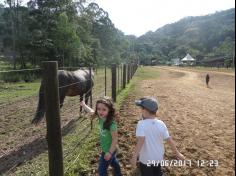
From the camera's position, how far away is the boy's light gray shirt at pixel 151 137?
132 inches

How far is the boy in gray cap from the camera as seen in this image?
333 cm

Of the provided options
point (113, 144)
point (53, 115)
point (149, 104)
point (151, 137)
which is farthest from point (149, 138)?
point (53, 115)

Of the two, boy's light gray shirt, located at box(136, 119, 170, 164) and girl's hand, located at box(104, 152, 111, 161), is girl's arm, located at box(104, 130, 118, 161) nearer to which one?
girl's hand, located at box(104, 152, 111, 161)

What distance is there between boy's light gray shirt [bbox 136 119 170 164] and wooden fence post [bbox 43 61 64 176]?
1.03 metres

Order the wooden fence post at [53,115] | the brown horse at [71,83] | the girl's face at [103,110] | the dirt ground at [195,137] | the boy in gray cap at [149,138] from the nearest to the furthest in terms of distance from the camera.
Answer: the boy in gray cap at [149,138] → the wooden fence post at [53,115] → the girl's face at [103,110] → the dirt ground at [195,137] → the brown horse at [71,83]

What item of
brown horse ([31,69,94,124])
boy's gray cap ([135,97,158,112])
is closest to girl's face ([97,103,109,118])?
boy's gray cap ([135,97,158,112])

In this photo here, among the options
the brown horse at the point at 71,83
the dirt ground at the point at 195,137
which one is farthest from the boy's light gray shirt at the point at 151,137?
the brown horse at the point at 71,83

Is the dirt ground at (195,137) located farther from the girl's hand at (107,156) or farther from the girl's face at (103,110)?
the girl's face at (103,110)

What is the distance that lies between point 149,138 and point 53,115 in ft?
3.81

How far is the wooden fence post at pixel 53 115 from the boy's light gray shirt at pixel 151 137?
3.40ft

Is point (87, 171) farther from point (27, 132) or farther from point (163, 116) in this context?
point (163, 116)

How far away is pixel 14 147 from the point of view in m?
6.41

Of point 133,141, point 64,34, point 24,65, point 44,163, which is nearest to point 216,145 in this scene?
point 133,141

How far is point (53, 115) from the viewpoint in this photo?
3.83m
